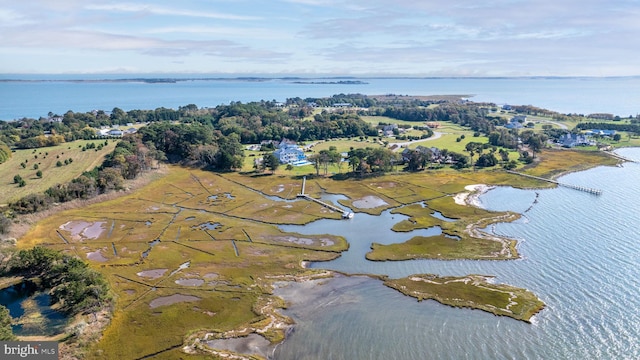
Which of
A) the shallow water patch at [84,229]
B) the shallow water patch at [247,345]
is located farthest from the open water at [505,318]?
the shallow water patch at [84,229]

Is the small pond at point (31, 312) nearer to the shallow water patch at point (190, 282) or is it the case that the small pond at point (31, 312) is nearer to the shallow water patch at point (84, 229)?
the shallow water patch at point (190, 282)

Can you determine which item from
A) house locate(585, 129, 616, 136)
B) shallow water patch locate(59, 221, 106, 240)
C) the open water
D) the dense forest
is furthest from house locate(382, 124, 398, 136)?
shallow water patch locate(59, 221, 106, 240)

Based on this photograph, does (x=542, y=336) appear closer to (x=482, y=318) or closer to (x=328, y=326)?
(x=482, y=318)

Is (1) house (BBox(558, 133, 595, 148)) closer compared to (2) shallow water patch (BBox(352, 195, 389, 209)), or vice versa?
(2) shallow water patch (BBox(352, 195, 389, 209))

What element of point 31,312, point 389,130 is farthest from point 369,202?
point 389,130

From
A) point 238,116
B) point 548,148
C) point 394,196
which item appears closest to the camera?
point 394,196

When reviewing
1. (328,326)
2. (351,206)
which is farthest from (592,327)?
(351,206)

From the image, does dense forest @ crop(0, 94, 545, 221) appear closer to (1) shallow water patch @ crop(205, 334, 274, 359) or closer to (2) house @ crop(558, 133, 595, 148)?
(2) house @ crop(558, 133, 595, 148)
